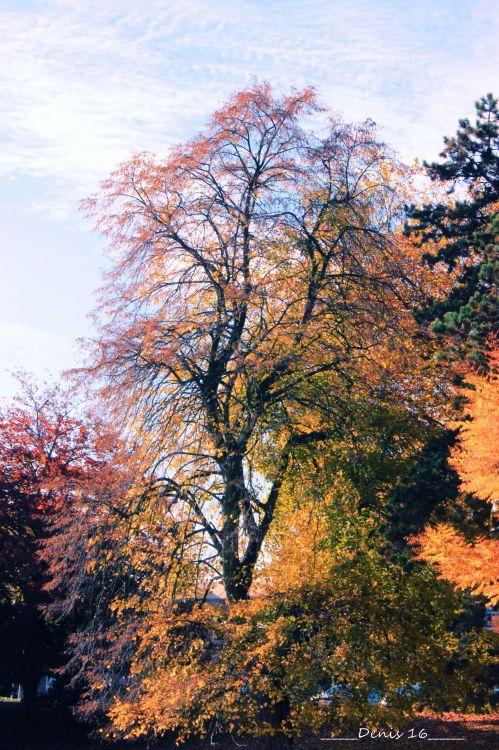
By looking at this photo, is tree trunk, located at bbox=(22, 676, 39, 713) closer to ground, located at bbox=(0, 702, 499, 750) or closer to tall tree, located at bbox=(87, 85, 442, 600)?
ground, located at bbox=(0, 702, 499, 750)

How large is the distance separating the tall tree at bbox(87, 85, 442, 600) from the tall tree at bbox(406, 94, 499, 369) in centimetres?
111

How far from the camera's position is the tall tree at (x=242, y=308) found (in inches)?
595

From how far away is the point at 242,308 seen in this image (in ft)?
49.9

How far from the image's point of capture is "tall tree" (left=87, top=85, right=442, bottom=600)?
15.1m

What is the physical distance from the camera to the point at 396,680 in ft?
51.8

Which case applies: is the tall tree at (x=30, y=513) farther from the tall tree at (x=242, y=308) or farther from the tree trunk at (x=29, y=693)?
the tall tree at (x=242, y=308)

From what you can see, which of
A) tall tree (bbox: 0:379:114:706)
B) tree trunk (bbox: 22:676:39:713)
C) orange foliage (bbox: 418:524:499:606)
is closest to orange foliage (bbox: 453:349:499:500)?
orange foliage (bbox: 418:524:499:606)

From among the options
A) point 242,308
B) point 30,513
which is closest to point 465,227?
point 242,308

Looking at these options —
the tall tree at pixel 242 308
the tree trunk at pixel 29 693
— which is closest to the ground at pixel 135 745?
the tree trunk at pixel 29 693

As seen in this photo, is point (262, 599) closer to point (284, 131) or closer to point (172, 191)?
point (172, 191)

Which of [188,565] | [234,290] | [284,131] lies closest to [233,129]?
[284,131]

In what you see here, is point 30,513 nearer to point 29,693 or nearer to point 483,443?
point 29,693

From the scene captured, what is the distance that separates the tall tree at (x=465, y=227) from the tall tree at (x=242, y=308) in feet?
3.64

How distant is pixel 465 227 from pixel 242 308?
18.7 ft
